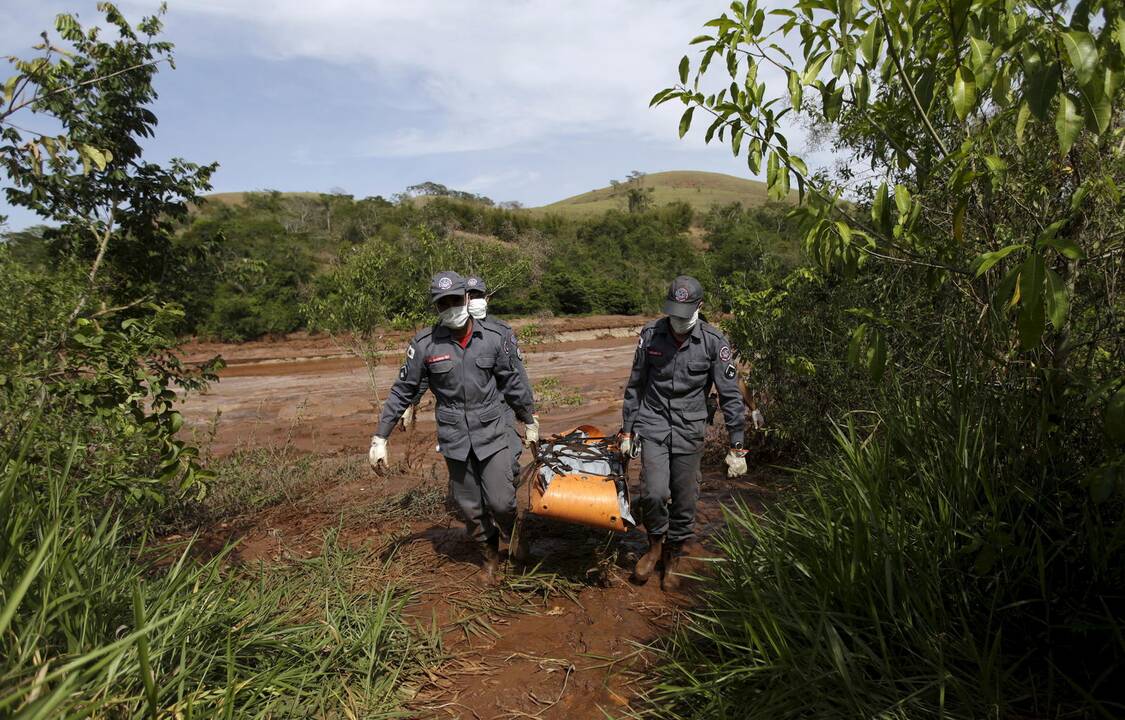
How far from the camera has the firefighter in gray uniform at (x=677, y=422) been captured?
3879 millimetres

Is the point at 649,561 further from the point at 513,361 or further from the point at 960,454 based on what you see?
the point at 960,454

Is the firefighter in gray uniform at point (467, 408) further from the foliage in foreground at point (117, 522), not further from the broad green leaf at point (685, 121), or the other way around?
the broad green leaf at point (685, 121)

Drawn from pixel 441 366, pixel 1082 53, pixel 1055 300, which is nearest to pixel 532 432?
pixel 441 366

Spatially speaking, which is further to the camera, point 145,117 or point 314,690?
point 145,117

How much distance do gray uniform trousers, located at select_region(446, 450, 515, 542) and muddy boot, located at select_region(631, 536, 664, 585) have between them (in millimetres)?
856

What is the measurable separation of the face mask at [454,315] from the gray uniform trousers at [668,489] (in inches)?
54.0

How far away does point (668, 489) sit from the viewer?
3879 mm

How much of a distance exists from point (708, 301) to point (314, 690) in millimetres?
5308

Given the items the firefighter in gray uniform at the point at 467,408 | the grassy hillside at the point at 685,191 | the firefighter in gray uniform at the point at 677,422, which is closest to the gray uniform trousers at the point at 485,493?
the firefighter in gray uniform at the point at 467,408

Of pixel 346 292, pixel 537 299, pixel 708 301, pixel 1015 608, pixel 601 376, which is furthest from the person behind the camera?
pixel 537 299

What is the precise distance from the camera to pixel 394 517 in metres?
5.08

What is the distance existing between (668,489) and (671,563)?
1.63 ft

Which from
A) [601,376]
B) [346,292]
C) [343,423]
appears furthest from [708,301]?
[601,376]

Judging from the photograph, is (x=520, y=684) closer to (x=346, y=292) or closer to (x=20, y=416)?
(x=20, y=416)
